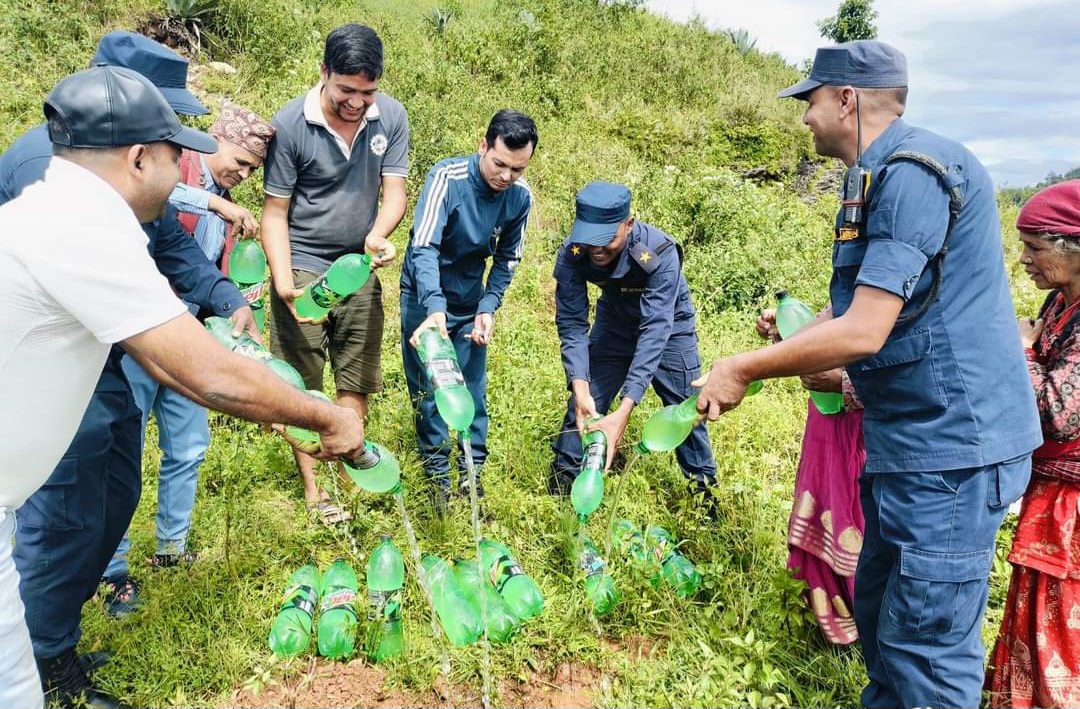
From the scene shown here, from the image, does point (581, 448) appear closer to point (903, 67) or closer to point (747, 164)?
point (903, 67)

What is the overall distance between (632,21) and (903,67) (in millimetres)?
15270

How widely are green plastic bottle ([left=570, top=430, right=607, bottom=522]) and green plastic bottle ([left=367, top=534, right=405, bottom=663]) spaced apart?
897 mm

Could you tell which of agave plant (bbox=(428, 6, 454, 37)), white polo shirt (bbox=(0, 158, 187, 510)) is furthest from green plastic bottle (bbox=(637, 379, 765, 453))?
agave plant (bbox=(428, 6, 454, 37))

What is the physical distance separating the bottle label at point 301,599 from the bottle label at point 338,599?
50 millimetres

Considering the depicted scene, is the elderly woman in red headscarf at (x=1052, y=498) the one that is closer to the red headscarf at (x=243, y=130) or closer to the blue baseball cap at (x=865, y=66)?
the blue baseball cap at (x=865, y=66)

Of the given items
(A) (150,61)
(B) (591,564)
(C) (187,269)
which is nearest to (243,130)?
(A) (150,61)

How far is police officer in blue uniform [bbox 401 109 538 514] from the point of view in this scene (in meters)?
3.45

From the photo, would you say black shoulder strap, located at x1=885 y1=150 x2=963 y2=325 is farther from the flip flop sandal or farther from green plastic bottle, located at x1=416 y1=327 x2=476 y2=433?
the flip flop sandal

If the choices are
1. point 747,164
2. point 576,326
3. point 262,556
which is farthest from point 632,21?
point 262,556

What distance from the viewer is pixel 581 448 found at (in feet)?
12.9

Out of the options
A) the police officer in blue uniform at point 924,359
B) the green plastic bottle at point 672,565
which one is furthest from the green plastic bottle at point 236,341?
the police officer in blue uniform at point 924,359

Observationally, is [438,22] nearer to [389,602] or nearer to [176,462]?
[176,462]

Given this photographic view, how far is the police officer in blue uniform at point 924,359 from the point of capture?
1990mm

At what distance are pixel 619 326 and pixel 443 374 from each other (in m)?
1.21
